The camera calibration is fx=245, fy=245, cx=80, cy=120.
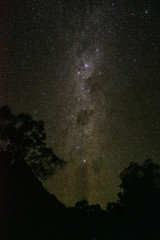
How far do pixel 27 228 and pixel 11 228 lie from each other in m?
1.06

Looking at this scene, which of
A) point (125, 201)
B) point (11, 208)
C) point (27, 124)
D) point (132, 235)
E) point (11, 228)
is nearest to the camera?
point (11, 228)

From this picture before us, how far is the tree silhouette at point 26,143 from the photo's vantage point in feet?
67.3

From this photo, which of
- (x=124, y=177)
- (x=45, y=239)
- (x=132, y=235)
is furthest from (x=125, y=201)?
(x=45, y=239)

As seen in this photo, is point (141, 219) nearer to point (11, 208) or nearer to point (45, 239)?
point (45, 239)

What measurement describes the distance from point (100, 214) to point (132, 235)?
5174mm

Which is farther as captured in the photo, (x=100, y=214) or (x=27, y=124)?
(x=100, y=214)

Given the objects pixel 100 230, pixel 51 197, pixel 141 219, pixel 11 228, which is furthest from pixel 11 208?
pixel 141 219

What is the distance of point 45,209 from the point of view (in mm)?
15438

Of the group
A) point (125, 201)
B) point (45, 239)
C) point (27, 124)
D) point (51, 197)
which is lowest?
point (45, 239)

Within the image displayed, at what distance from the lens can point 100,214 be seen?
1096 inches

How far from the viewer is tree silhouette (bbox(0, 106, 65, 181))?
67.3 feet

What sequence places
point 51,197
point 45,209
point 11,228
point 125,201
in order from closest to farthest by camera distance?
point 11,228, point 45,209, point 51,197, point 125,201

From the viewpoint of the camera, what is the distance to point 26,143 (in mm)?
22312

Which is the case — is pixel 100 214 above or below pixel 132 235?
above
